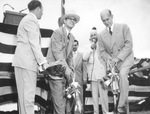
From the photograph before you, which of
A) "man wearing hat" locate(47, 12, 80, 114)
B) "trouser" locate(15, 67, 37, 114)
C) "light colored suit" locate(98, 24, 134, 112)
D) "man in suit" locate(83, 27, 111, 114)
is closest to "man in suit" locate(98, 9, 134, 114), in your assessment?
"light colored suit" locate(98, 24, 134, 112)

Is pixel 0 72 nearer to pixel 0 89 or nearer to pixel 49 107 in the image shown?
pixel 0 89

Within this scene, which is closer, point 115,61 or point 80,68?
point 115,61

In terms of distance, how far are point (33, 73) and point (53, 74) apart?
46 cm

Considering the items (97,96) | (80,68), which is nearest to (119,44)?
(97,96)

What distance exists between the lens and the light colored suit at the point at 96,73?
4.90 meters

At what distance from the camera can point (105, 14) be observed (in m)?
4.60

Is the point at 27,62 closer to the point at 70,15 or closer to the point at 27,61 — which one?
the point at 27,61

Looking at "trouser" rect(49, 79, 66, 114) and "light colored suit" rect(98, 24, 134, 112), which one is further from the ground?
"light colored suit" rect(98, 24, 134, 112)

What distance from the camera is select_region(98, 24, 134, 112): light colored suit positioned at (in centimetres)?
435

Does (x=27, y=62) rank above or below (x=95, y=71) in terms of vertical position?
above

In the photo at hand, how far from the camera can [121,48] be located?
4695mm

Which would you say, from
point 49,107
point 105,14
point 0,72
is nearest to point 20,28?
point 0,72

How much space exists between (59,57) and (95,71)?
1224 millimetres

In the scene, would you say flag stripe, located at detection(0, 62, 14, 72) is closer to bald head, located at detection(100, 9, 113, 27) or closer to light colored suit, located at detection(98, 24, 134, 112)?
light colored suit, located at detection(98, 24, 134, 112)
